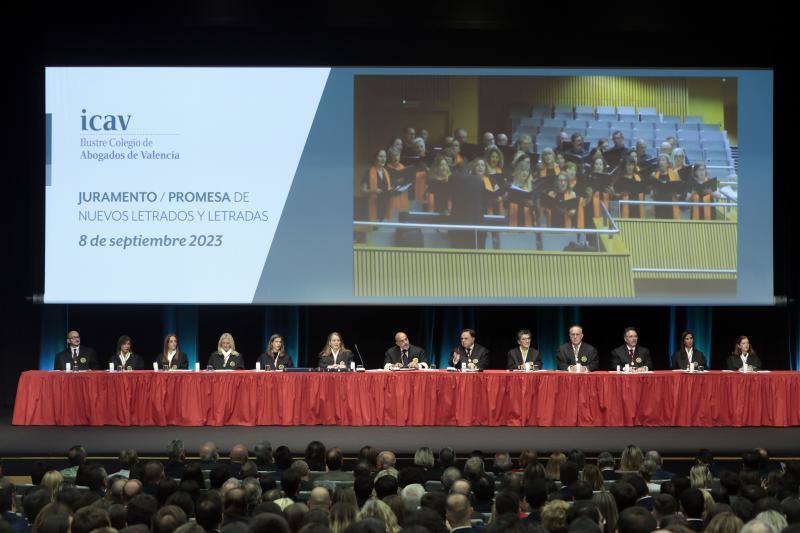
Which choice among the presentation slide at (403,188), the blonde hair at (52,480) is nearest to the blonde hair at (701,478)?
the blonde hair at (52,480)

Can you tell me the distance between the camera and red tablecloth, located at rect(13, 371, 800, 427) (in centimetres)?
976

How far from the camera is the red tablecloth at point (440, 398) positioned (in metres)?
Answer: 9.76

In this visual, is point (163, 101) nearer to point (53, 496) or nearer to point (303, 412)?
point (303, 412)

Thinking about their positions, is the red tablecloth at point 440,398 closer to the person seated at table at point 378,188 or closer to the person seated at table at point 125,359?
the person seated at table at point 125,359

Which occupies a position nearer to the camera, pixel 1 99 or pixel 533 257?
pixel 533 257

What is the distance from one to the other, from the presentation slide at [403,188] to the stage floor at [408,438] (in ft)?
6.33

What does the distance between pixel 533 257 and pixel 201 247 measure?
147 inches

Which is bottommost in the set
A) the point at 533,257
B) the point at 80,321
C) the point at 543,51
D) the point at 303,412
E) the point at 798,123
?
the point at 303,412

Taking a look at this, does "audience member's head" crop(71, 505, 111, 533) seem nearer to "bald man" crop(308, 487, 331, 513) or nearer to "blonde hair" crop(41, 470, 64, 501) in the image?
"bald man" crop(308, 487, 331, 513)

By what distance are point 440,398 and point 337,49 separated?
4.50m

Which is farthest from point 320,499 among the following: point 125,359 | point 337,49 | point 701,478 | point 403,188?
point 337,49

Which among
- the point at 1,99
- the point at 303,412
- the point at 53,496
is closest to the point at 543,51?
the point at 303,412

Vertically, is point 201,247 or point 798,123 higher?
point 798,123

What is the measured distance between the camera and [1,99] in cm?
1208
